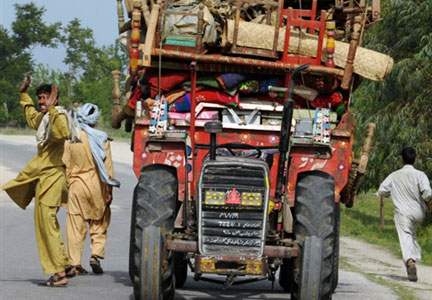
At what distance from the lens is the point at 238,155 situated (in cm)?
1004

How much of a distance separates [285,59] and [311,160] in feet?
4.47

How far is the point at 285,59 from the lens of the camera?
10.9 metres

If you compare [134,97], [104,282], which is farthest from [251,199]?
[104,282]

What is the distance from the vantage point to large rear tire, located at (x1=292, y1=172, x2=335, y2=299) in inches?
365

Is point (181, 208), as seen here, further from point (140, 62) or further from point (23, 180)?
point (23, 180)

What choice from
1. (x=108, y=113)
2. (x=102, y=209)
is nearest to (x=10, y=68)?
(x=108, y=113)

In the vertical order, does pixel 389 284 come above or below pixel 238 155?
below

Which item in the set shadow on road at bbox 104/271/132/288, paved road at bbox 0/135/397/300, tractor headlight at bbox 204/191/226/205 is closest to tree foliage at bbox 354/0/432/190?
paved road at bbox 0/135/397/300

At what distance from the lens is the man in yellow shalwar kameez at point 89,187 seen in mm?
12930

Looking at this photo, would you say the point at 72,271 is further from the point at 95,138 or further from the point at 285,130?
the point at 285,130

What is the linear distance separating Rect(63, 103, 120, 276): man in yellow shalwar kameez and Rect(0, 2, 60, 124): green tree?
7784 cm

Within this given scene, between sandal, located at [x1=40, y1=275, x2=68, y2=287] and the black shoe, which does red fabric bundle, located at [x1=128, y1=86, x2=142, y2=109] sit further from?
the black shoe

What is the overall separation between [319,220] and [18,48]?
8849 cm

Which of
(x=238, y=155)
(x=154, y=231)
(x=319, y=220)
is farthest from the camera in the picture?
(x=238, y=155)
